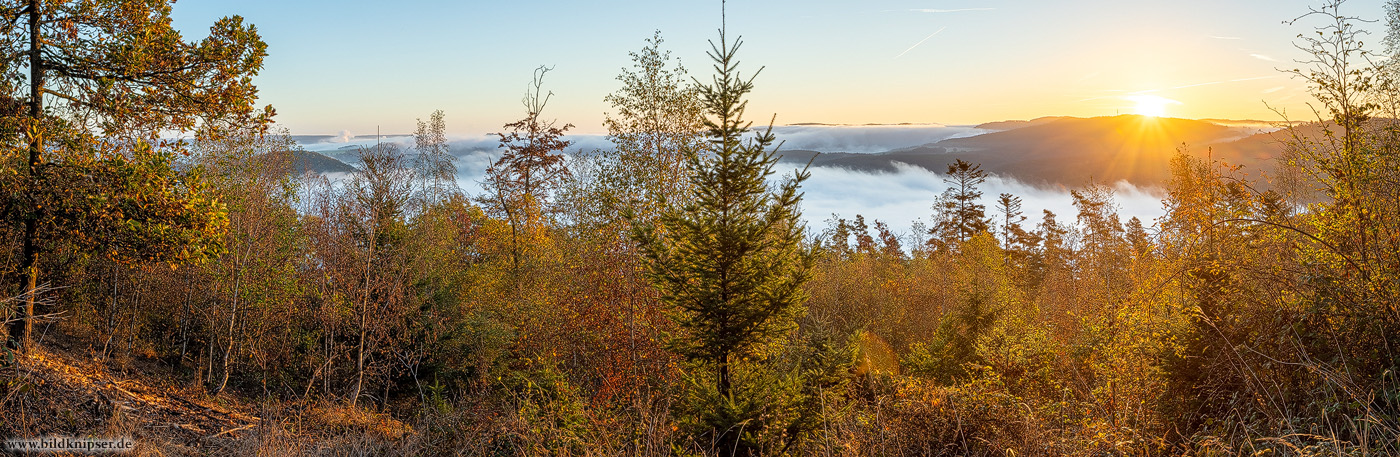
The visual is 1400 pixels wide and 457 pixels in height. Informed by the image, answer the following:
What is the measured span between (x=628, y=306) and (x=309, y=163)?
22586 millimetres

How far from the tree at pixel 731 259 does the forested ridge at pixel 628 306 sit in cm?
5

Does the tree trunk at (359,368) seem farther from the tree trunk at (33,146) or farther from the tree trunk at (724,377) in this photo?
the tree trunk at (724,377)

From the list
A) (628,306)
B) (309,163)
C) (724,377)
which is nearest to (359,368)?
(628,306)

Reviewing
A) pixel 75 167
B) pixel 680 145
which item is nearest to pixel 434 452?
pixel 75 167

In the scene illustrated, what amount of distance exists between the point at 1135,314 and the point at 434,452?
11.2 metres

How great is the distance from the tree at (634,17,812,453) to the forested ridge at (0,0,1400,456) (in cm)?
5

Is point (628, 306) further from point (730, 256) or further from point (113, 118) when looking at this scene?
point (113, 118)

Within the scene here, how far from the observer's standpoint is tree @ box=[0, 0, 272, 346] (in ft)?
34.2

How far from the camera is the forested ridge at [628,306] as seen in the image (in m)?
7.65

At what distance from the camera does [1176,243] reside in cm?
1143

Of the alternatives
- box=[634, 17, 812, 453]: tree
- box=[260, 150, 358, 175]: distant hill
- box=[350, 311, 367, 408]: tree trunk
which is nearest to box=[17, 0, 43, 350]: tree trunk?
box=[350, 311, 367, 408]: tree trunk

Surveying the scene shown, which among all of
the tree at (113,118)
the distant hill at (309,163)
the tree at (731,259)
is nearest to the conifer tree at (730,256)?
the tree at (731,259)

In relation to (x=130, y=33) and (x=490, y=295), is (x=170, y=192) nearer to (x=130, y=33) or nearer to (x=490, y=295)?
(x=130, y=33)

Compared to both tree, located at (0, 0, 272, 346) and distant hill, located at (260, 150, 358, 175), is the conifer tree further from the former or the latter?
distant hill, located at (260, 150, 358, 175)
